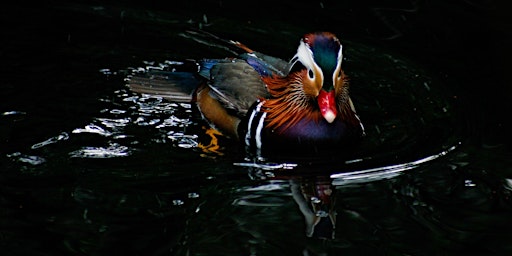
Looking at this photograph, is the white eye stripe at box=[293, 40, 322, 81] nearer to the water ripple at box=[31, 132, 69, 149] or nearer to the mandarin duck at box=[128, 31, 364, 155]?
the mandarin duck at box=[128, 31, 364, 155]

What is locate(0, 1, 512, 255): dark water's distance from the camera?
461 cm

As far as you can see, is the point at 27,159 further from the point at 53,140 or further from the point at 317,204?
the point at 317,204

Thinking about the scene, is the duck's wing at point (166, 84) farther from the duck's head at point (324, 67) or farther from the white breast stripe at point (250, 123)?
the duck's head at point (324, 67)

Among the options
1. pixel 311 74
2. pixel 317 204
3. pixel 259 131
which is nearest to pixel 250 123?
pixel 259 131

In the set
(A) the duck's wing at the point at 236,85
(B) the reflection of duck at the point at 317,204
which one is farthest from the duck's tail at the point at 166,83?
(B) the reflection of duck at the point at 317,204

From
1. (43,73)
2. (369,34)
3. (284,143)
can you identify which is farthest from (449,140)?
(43,73)

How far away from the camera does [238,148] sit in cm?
585

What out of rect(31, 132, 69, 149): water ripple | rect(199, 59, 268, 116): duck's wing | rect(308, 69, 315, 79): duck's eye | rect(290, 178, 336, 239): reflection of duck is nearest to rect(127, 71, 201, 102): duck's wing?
rect(199, 59, 268, 116): duck's wing

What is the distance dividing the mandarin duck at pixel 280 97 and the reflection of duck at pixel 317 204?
51 cm

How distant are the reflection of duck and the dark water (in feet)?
0.05

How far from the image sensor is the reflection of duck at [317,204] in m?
4.70

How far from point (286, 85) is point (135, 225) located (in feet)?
5.84

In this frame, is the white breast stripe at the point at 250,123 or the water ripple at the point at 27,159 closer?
the water ripple at the point at 27,159

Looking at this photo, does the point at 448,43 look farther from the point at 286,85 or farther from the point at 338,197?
the point at 338,197
